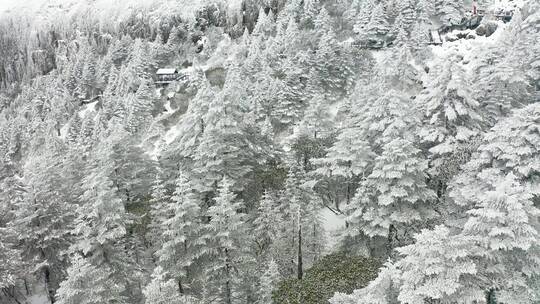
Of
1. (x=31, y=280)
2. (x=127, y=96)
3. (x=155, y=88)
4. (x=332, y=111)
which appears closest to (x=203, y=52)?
(x=155, y=88)

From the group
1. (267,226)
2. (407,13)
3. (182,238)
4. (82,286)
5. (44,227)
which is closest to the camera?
(82,286)

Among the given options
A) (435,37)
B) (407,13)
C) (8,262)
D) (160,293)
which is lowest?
(435,37)

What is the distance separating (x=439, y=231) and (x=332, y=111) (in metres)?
43.3

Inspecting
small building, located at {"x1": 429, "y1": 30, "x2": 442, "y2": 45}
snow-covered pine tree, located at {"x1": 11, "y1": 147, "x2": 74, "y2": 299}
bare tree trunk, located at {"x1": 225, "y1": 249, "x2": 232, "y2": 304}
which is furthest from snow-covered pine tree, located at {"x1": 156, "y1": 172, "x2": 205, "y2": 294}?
small building, located at {"x1": 429, "y1": 30, "x2": 442, "y2": 45}

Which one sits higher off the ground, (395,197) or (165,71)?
(395,197)

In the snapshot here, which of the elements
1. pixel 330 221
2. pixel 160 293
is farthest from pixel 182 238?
pixel 330 221

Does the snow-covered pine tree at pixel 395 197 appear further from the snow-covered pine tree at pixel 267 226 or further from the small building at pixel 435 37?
the small building at pixel 435 37

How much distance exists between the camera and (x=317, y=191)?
3769cm

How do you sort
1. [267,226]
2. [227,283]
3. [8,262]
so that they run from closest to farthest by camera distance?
[8,262] < [227,283] < [267,226]

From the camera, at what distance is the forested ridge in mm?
17031

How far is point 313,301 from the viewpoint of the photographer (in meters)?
17.5

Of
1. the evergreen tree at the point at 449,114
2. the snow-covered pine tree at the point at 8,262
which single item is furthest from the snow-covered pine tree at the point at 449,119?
the snow-covered pine tree at the point at 8,262

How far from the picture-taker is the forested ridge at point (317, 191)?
55.9 ft

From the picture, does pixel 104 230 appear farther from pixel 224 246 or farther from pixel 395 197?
pixel 395 197
